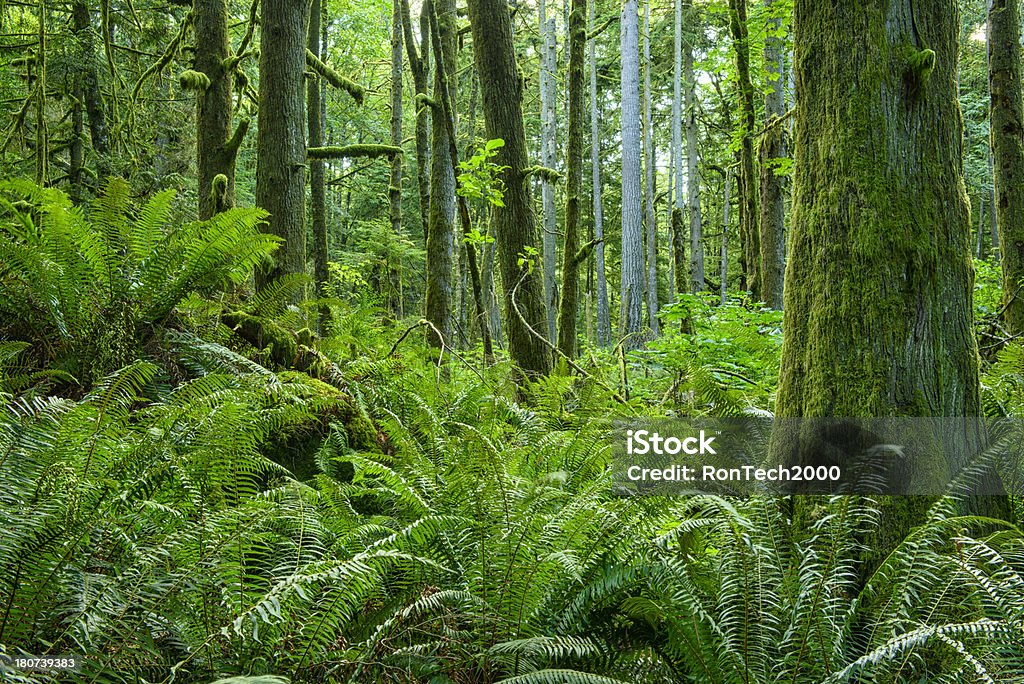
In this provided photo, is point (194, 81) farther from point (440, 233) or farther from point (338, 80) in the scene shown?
point (338, 80)

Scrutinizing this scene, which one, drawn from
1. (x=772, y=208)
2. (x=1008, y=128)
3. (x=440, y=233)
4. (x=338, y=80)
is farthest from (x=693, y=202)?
(x=440, y=233)

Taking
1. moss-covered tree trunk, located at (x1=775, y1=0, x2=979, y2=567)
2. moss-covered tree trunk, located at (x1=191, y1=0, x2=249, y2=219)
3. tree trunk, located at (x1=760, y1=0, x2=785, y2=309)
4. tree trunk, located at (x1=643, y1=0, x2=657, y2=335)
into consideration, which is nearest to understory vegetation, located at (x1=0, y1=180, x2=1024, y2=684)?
moss-covered tree trunk, located at (x1=775, y1=0, x2=979, y2=567)

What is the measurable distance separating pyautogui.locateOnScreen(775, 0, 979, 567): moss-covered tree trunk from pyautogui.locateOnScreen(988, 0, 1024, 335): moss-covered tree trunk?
15.5ft

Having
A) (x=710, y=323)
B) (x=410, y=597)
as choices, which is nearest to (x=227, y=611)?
(x=410, y=597)

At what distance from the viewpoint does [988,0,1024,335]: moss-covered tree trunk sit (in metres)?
6.30

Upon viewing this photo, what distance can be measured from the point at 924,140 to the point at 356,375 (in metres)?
3.57

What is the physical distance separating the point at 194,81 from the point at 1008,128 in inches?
290

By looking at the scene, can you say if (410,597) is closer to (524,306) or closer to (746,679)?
(746,679)

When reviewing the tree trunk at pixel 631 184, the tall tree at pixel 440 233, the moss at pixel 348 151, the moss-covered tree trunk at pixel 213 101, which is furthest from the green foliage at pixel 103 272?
the tree trunk at pixel 631 184

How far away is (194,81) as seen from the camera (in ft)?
19.6

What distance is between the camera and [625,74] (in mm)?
12727

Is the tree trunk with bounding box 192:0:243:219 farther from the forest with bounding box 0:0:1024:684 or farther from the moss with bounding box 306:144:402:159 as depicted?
the forest with bounding box 0:0:1024:684

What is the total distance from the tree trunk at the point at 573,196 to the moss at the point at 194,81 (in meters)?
3.42

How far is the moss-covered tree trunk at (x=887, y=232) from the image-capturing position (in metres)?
2.42
